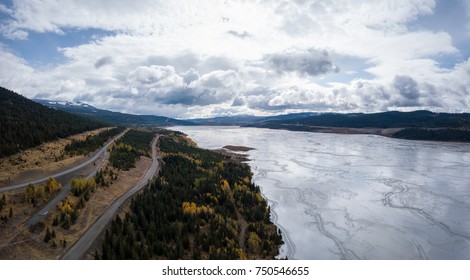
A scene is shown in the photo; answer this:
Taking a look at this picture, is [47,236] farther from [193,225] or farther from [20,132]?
[20,132]

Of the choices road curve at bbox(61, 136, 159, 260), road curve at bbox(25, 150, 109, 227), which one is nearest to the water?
road curve at bbox(61, 136, 159, 260)

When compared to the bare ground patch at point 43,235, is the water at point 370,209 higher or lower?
lower

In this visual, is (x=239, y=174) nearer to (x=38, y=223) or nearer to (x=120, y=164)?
(x=120, y=164)

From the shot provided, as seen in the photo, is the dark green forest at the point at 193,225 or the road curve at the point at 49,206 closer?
the dark green forest at the point at 193,225

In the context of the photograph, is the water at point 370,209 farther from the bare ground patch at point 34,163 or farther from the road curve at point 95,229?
the bare ground patch at point 34,163

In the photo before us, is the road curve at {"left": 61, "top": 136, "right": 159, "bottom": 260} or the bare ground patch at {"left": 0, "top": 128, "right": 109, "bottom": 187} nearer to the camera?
the road curve at {"left": 61, "top": 136, "right": 159, "bottom": 260}

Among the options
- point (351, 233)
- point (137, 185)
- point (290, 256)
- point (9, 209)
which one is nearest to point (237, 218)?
point (290, 256)

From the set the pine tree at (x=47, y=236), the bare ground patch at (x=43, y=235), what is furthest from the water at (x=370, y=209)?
the pine tree at (x=47, y=236)

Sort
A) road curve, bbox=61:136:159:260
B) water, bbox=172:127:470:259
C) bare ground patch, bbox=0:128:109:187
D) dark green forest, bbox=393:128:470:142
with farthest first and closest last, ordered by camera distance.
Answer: dark green forest, bbox=393:128:470:142 → bare ground patch, bbox=0:128:109:187 → water, bbox=172:127:470:259 → road curve, bbox=61:136:159:260

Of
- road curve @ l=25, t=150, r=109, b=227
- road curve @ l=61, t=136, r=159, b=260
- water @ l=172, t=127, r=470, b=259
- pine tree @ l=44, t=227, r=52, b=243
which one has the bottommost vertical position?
water @ l=172, t=127, r=470, b=259

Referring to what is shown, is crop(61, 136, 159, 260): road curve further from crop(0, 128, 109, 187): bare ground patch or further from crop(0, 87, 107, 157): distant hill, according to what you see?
crop(0, 87, 107, 157): distant hill
